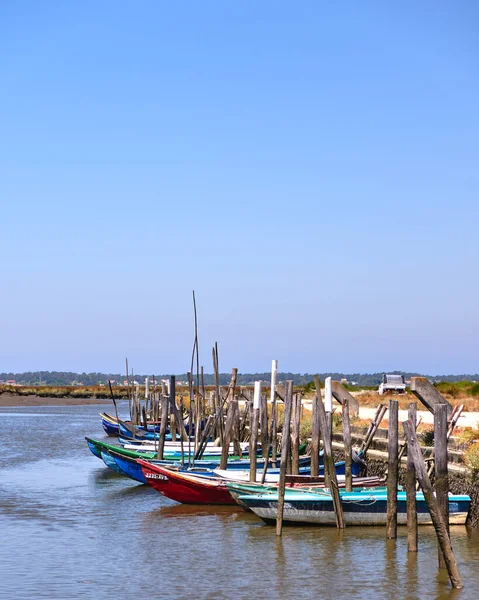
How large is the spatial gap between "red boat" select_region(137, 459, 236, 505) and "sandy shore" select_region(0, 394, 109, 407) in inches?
3498

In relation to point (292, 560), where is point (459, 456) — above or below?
above

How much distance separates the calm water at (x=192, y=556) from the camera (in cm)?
1526

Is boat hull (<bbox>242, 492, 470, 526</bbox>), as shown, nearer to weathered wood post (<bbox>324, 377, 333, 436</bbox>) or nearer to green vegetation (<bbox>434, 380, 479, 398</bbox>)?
weathered wood post (<bbox>324, 377, 333, 436</bbox>)

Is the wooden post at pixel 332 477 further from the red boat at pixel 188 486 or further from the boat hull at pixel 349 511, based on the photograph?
the red boat at pixel 188 486

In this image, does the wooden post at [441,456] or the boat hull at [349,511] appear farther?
the boat hull at [349,511]

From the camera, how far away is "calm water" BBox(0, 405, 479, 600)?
1526cm

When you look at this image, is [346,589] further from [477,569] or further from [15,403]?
[15,403]

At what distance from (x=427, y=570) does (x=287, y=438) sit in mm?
4207

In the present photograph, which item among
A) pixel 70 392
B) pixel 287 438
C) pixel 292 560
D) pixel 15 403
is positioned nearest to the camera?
pixel 292 560

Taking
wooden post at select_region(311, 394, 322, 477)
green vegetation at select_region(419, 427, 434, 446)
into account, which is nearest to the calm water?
wooden post at select_region(311, 394, 322, 477)

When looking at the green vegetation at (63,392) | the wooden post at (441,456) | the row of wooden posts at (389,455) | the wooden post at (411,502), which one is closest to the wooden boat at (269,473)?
the row of wooden posts at (389,455)

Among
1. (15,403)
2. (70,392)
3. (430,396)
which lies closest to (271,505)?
(430,396)

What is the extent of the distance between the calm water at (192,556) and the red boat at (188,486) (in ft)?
1.10

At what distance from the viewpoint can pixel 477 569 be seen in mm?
16219
